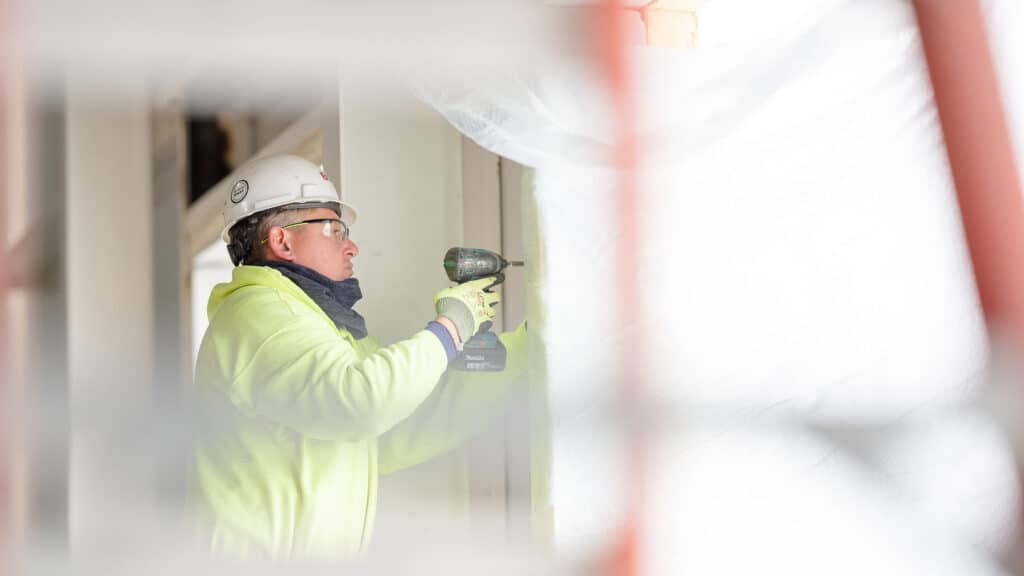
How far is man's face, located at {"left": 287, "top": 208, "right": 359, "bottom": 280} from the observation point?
2.30 m

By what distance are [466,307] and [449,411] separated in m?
0.28

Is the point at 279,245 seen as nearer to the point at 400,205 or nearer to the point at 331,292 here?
the point at 331,292

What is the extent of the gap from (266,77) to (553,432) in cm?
67

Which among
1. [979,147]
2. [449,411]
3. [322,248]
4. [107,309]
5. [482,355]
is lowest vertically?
[449,411]

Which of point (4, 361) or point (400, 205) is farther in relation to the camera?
point (400, 205)

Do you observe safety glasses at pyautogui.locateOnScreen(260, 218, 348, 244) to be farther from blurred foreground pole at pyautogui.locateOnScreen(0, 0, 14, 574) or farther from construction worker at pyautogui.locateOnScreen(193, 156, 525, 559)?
blurred foreground pole at pyautogui.locateOnScreen(0, 0, 14, 574)

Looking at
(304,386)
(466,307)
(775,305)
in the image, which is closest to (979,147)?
(775,305)

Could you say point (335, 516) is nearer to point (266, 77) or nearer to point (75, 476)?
point (75, 476)

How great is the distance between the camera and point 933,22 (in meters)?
1.98

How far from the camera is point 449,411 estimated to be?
2.32m

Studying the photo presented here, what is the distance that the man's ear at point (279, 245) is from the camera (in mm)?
2301

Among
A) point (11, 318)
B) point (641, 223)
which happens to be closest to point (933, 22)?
point (641, 223)

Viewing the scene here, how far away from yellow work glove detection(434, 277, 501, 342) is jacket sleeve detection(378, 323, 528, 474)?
15 centimetres

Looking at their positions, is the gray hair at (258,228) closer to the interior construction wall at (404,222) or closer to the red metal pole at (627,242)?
the interior construction wall at (404,222)
